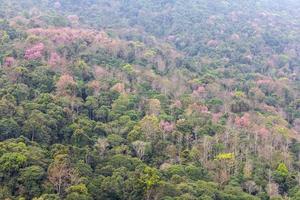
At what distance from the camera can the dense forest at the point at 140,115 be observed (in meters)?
28.9

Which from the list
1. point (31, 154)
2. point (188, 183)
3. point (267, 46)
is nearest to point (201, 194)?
point (188, 183)

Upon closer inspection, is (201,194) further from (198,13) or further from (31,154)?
(198,13)

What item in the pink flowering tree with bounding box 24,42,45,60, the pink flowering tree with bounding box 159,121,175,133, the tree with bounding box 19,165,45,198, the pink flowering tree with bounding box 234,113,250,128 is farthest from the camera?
the pink flowering tree with bounding box 24,42,45,60

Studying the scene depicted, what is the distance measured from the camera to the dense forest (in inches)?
1137

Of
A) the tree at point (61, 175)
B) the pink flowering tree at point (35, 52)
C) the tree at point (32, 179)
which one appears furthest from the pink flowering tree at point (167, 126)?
the pink flowering tree at point (35, 52)

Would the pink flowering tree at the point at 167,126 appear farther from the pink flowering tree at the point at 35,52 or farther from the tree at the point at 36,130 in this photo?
the pink flowering tree at the point at 35,52

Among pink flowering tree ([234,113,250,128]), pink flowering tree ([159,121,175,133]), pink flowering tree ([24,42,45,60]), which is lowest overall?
pink flowering tree ([234,113,250,128])

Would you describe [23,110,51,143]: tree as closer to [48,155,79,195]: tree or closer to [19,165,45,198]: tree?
[48,155,79,195]: tree

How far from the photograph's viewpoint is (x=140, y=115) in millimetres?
39906

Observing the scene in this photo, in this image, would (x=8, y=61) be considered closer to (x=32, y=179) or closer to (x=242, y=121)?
(x=32, y=179)

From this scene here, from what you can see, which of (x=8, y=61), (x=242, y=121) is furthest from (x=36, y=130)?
(x=242, y=121)

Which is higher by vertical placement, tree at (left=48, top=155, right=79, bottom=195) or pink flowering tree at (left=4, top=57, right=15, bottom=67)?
pink flowering tree at (left=4, top=57, right=15, bottom=67)

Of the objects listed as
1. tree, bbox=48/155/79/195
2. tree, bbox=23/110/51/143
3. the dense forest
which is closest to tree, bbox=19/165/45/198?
the dense forest

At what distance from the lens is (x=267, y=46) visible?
70125 mm
